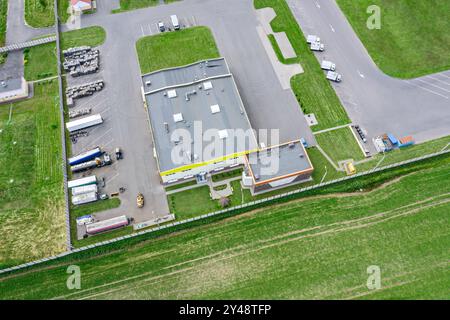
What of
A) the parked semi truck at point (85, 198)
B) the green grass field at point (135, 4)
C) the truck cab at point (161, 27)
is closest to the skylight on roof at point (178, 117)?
the parked semi truck at point (85, 198)

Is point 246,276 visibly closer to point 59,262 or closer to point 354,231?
point 354,231

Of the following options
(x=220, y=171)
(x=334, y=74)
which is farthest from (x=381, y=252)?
(x=334, y=74)

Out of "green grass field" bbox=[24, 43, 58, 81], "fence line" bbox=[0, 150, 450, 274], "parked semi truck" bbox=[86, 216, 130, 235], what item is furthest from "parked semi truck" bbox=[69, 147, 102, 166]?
"green grass field" bbox=[24, 43, 58, 81]

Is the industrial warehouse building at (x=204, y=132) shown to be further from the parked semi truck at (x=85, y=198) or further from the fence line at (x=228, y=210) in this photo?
the parked semi truck at (x=85, y=198)

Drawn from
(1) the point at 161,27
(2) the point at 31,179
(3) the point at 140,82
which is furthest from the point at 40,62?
(2) the point at 31,179

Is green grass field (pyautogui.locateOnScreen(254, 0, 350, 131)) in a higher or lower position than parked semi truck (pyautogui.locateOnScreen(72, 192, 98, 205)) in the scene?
higher

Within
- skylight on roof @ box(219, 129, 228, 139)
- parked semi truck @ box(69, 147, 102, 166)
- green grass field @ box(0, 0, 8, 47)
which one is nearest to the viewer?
skylight on roof @ box(219, 129, 228, 139)

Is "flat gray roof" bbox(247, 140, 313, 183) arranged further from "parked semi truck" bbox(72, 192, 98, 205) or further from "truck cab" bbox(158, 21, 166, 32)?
"truck cab" bbox(158, 21, 166, 32)
